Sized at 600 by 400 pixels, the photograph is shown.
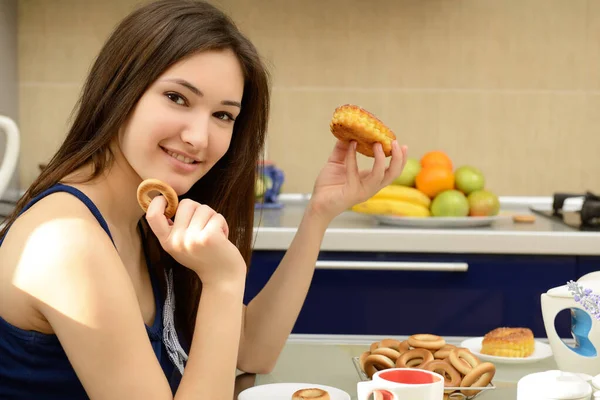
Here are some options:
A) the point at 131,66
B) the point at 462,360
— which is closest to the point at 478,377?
the point at 462,360

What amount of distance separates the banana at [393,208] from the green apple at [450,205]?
37 mm

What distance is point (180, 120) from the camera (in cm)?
125

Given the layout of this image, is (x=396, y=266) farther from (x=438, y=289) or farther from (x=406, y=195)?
(x=406, y=195)

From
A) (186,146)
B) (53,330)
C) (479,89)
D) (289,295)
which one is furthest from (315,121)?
(53,330)

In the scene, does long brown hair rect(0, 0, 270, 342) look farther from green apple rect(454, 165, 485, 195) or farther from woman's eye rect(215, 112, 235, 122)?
green apple rect(454, 165, 485, 195)

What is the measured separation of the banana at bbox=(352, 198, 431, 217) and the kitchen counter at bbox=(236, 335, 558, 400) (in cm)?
109

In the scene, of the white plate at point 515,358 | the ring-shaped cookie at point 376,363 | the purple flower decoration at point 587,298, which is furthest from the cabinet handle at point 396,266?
the purple flower decoration at point 587,298

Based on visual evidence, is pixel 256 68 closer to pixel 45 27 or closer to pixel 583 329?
pixel 583 329

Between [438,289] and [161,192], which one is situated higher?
[161,192]

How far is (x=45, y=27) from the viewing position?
3.00 metres

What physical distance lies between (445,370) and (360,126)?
49 cm

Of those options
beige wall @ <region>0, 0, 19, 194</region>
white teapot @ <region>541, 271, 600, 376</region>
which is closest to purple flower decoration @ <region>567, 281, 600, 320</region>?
white teapot @ <region>541, 271, 600, 376</region>

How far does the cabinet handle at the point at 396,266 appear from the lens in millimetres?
2367

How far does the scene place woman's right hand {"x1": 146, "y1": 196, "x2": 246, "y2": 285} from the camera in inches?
42.9
